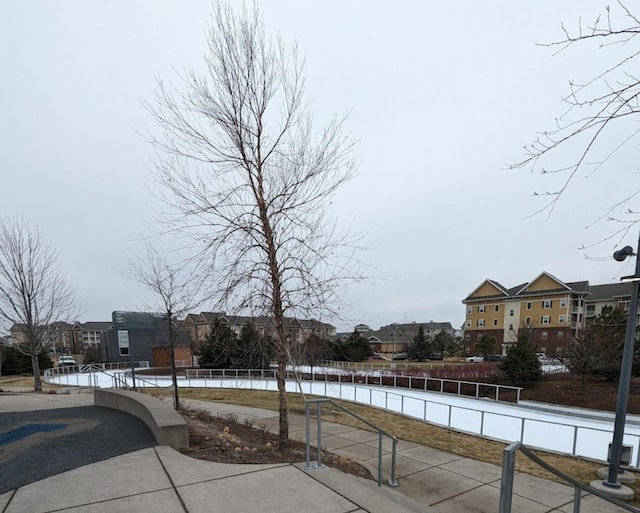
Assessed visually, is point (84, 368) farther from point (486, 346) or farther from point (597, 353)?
point (486, 346)

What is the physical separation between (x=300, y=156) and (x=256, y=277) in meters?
2.35

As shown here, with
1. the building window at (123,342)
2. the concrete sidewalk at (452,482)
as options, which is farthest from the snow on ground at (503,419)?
the building window at (123,342)

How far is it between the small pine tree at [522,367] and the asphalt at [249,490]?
18.3 m

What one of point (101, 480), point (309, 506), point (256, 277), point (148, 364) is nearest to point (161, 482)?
point (101, 480)

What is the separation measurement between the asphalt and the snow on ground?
10.2 ft

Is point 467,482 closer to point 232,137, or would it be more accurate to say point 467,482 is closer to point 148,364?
point 232,137

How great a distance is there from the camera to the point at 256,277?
659 centimetres

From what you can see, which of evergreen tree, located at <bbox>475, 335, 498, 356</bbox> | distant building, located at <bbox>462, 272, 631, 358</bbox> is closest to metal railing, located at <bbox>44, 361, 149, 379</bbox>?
evergreen tree, located at <bbox>475, 335, 498, 356</bbox>

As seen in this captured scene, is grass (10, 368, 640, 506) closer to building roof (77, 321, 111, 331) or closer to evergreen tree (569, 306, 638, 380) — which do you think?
evergreen tree (569, 306, 638, 380)

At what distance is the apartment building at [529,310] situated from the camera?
147 ft

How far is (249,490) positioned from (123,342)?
3874 centimetres

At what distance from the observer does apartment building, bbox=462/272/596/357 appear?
147ft

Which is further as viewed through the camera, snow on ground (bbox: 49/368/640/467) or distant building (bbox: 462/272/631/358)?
distant building (bbox: 462/272/631/358)

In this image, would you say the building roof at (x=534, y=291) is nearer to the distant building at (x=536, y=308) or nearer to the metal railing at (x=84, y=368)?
the distant building at (x=536, y=308)
